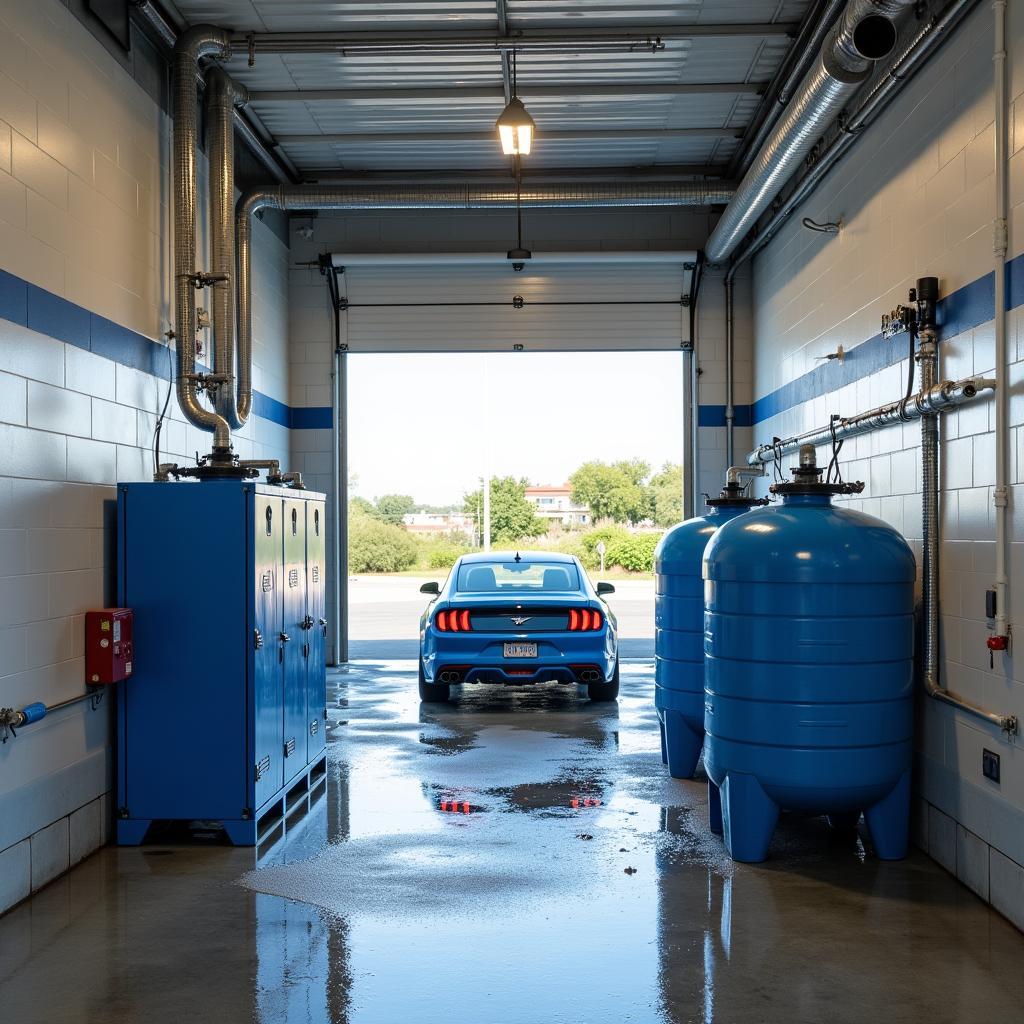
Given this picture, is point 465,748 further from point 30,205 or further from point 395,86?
point 395,86

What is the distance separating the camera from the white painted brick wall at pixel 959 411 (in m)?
4.45

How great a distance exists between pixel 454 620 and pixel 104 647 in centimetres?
390

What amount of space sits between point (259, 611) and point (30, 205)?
224cm

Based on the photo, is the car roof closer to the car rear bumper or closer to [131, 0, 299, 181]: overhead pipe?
the car rear bumper

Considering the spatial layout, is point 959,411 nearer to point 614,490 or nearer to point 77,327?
point 77,327

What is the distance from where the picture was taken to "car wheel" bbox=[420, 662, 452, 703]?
9453mm

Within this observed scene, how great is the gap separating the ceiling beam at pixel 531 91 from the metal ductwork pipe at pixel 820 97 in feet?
2.35

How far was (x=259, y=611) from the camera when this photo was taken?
5582 mm

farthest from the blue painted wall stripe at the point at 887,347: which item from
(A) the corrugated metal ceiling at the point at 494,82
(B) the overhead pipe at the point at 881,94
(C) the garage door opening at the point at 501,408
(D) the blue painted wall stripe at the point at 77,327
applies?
(D) the blue painted wall stripe at the point at 77,327

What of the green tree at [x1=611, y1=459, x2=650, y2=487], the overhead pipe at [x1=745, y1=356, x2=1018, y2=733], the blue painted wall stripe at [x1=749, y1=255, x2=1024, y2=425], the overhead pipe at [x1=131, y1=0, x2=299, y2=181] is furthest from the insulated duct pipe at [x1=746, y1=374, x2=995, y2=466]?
the green tree at [x1=611, y1=459, x2=650, y2=487]

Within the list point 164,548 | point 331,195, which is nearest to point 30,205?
point 164,548

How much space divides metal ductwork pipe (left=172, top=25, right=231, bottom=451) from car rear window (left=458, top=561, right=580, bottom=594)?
3.19 metres

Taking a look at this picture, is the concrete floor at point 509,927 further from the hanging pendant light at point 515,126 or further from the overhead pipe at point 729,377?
the overhead pipe at point 729,377

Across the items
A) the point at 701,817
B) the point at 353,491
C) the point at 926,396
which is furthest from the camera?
the point at 353,491
